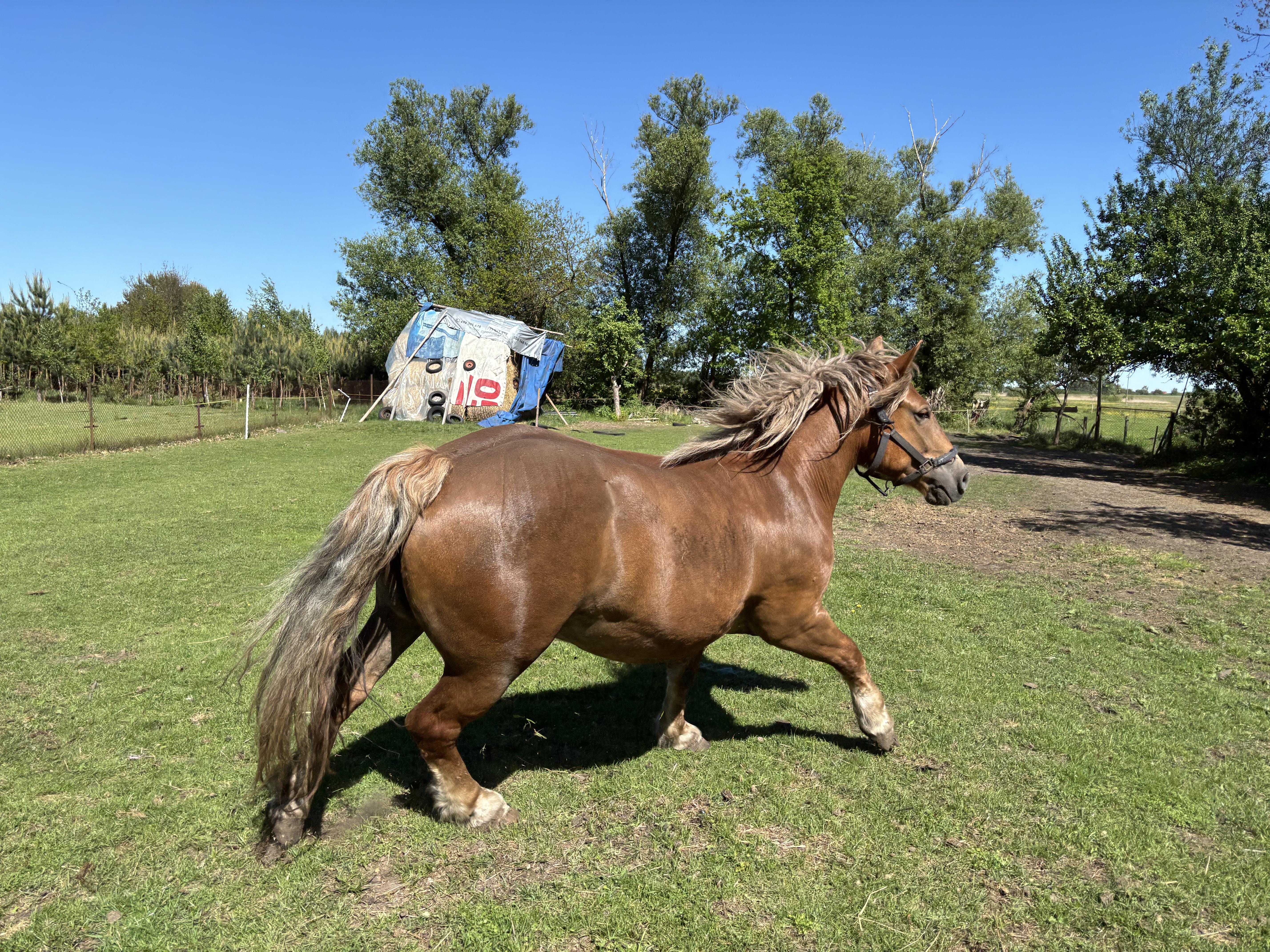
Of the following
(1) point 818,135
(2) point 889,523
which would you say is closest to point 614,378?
(1) point 818,135

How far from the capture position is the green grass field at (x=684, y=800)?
2777 mm

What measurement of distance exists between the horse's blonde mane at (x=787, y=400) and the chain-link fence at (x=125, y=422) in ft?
54.4

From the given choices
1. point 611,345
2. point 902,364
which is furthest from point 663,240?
point 902,364

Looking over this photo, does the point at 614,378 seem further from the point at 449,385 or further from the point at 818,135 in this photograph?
the point at 818,135

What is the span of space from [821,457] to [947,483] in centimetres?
96

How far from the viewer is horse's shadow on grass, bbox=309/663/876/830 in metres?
3.84

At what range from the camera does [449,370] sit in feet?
84.1

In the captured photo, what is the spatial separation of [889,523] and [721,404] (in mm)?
8128

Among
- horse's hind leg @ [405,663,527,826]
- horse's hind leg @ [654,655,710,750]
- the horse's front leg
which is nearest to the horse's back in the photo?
horse's hind leg @ [405,663,527,826]

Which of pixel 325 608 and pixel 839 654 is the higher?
pixel 325 608

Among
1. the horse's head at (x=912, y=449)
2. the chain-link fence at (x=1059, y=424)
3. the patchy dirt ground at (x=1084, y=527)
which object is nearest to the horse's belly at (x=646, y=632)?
the horse's head at (x=912, y=449)

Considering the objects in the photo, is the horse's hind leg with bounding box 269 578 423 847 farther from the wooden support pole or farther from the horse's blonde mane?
the wooden support pole

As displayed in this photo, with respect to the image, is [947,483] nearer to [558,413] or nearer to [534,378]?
[558,413]

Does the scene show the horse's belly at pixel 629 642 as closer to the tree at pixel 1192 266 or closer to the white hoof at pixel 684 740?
the white hoof at pixel 684 740
